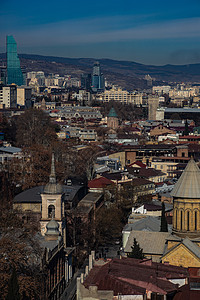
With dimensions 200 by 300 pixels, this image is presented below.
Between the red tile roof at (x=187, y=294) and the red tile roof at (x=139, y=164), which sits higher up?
the red tile roof at (x=187, y=294)

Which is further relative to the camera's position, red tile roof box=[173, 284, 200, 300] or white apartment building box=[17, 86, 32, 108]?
white apartment building box=[17, 86, 32, 108]

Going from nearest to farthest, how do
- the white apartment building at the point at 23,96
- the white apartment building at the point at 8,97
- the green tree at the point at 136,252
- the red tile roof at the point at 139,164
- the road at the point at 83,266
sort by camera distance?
the green tree at the point at 136,252 → the road at the point at 83,266 → the red tile roof at the point at 139,164 → the white apartment building at the point at 8,97 → the white apartment building at the point at 23,96

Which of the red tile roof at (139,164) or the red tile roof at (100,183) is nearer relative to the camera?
the red tile roof at (100,183)

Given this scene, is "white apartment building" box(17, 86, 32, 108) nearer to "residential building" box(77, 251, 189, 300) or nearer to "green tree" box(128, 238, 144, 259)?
"green tree" box(128, 238, 144, 259)

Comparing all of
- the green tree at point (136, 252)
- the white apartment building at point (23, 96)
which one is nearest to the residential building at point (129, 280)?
the green tree at point (136, 252)

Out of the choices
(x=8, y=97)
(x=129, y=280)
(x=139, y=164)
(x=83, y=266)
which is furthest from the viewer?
(x=8, y=97)

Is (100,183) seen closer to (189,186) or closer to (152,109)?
(189,186)

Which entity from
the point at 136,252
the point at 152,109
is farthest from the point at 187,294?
the point at 152,109

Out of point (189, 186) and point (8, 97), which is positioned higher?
point (189, 186)

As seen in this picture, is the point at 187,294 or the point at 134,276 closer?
the point at 187,294

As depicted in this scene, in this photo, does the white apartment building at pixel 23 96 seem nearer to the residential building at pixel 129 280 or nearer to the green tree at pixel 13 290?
the residential building at pixel 129 280

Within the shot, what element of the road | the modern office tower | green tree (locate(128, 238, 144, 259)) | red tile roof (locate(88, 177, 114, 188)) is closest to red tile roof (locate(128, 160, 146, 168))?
red tile roof (locate(88, 177, 114, 188))
